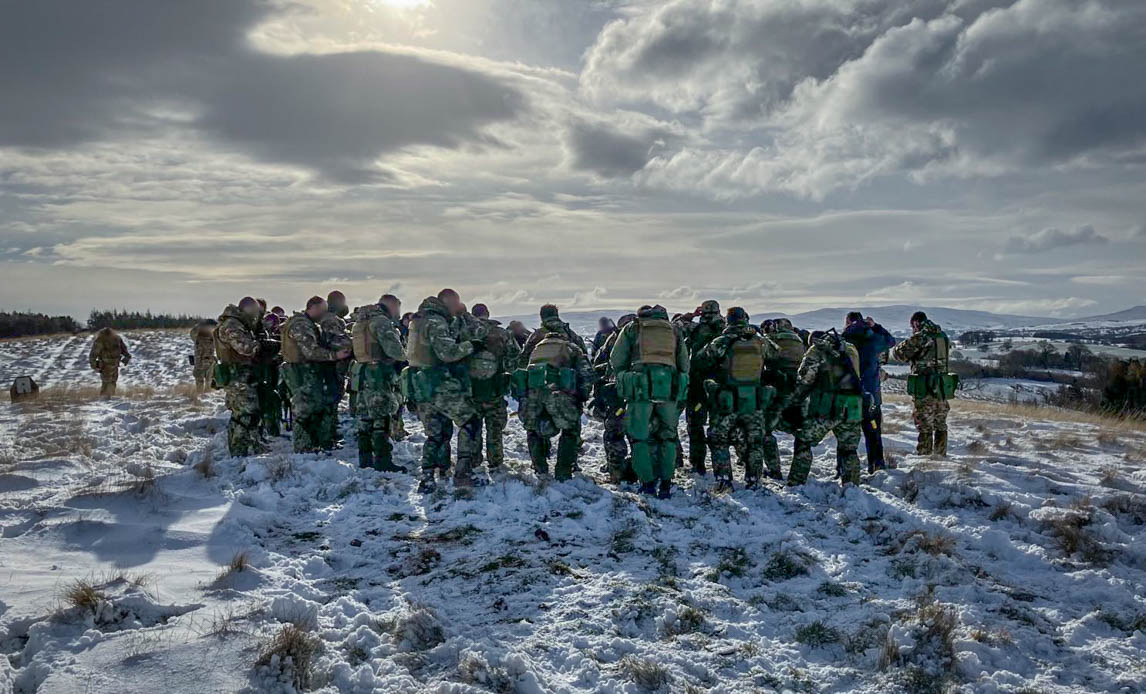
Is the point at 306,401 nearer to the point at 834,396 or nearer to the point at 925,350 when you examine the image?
the point at 834,396

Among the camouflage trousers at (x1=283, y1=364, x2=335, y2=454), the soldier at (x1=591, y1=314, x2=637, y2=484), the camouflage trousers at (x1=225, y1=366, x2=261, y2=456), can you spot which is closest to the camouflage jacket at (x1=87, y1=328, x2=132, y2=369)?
the camouflage trousers at (x1=225, y1=366, x2=261, y2=456)

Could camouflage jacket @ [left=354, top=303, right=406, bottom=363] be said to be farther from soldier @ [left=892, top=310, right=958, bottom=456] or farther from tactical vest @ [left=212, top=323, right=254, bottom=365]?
soldier @ [left=892, top=310, right=958, bottom=456]

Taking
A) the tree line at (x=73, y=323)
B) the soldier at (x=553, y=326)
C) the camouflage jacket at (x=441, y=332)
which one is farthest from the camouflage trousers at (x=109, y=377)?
the tree line at (x=73, y=323)

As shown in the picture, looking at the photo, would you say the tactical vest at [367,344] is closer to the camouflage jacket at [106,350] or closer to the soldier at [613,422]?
the soldier at [613,422]

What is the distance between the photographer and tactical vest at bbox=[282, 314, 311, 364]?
9.78 meters

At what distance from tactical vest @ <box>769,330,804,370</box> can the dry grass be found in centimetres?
726

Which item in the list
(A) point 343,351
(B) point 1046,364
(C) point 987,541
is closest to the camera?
(C) point 987,541

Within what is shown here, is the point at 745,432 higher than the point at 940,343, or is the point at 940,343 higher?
the point at 940,343

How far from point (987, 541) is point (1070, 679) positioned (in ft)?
7.44

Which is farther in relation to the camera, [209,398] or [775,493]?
[209,398]

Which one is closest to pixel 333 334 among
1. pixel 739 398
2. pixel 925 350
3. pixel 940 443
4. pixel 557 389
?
pixel 557 389

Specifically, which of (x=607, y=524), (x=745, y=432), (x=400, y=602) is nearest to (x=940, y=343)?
(x=745, y=432)

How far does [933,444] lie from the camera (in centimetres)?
1052

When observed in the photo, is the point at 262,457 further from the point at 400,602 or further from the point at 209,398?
the point at 209,398
